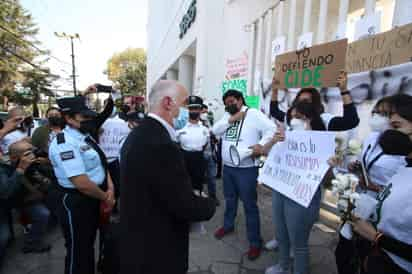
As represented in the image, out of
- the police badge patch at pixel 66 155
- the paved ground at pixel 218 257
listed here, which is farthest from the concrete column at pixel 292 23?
the police badge patch at pixel 66 155

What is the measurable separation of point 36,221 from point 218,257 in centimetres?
219

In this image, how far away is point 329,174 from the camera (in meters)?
2.00

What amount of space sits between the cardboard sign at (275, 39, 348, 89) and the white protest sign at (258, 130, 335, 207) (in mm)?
605

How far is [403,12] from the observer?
269 centimetres

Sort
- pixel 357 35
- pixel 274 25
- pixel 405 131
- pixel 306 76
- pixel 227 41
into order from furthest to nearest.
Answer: pixel 227 41, pixel 274 25, pixel 357 35, pixel 306 76, pixel 405 131

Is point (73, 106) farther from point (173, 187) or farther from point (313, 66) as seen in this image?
point (313, 66)

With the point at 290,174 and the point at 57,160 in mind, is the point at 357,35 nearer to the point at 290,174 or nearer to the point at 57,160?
the point at 290,174

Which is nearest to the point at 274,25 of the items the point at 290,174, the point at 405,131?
the point at 290,174

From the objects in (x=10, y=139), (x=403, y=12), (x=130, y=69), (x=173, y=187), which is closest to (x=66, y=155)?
(x=173, y=187)

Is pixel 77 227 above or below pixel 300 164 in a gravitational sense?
below

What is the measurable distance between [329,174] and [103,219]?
77.4 inches

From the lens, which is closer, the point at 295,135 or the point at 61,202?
the point at 61,202

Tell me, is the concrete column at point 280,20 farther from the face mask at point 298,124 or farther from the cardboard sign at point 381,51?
the face mask at point 298,124

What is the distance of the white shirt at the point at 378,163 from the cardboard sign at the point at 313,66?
64 centimetres
